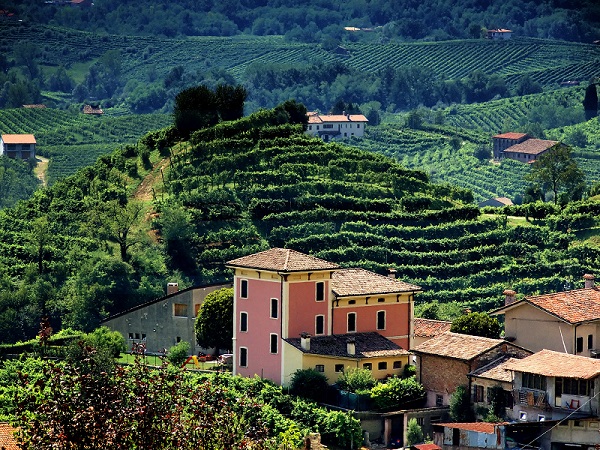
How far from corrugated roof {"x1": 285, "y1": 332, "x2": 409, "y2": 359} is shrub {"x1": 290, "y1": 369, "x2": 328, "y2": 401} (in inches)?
35.6

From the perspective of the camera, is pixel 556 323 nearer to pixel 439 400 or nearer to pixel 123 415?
pixel 439 400

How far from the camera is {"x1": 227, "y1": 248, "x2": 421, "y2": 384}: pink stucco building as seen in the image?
57.9 metres

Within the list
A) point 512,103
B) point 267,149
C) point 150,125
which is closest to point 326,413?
point 267,149

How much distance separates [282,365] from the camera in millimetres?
57969

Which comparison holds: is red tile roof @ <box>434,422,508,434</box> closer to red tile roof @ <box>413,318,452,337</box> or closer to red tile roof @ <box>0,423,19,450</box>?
red tile roof @ <box>413,318,452,337</box>

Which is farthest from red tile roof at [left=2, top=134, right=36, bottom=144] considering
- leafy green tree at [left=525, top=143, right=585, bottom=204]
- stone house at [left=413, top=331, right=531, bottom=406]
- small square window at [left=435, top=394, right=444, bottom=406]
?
small square window at [left=435, top=394, right=444, bottom=406]

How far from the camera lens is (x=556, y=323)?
57.7 meters

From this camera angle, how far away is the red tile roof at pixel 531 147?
154750 millimetres

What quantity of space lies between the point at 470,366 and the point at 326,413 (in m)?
4.82

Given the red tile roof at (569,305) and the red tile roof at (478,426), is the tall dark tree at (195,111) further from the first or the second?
the red tile roof at (478,426)

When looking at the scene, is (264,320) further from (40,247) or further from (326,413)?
(40,247)

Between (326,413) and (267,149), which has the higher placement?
(267,149)

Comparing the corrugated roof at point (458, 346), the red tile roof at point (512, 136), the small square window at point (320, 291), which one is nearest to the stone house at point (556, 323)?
the corrugated roof at point (458, 346)

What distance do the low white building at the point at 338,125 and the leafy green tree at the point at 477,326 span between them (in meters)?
88.7
